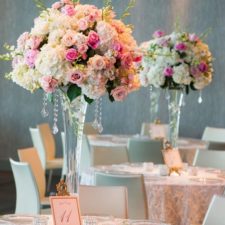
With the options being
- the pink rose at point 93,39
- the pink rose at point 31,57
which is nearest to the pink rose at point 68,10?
the pink rose at point 93,39

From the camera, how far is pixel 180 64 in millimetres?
7988

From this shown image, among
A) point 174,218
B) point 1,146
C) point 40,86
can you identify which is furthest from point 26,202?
point 1,146

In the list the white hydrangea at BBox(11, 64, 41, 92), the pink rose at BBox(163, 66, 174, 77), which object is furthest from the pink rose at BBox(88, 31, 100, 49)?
the pink rose at BBox(163, 66, 174, 77)

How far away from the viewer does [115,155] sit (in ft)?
23.7

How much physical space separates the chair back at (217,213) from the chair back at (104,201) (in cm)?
59

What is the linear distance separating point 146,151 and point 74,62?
3.80m

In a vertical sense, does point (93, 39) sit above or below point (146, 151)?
above

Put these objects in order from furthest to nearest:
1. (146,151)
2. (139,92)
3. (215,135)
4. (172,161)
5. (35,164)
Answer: (139,92), (215,135), (146,151), (35,164), (172,161)

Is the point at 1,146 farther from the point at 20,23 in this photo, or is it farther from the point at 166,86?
the point at 166,86

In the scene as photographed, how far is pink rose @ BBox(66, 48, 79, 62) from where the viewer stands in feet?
13.3

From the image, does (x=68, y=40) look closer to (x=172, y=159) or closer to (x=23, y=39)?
(x=23, y=39)

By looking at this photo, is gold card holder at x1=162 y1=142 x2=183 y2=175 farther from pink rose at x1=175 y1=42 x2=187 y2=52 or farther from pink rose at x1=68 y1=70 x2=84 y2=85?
pink rose at x1=68 y1=70 x2=84 y2=85

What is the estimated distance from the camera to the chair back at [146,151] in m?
7.73

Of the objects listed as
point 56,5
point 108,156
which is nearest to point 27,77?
point 56,5
